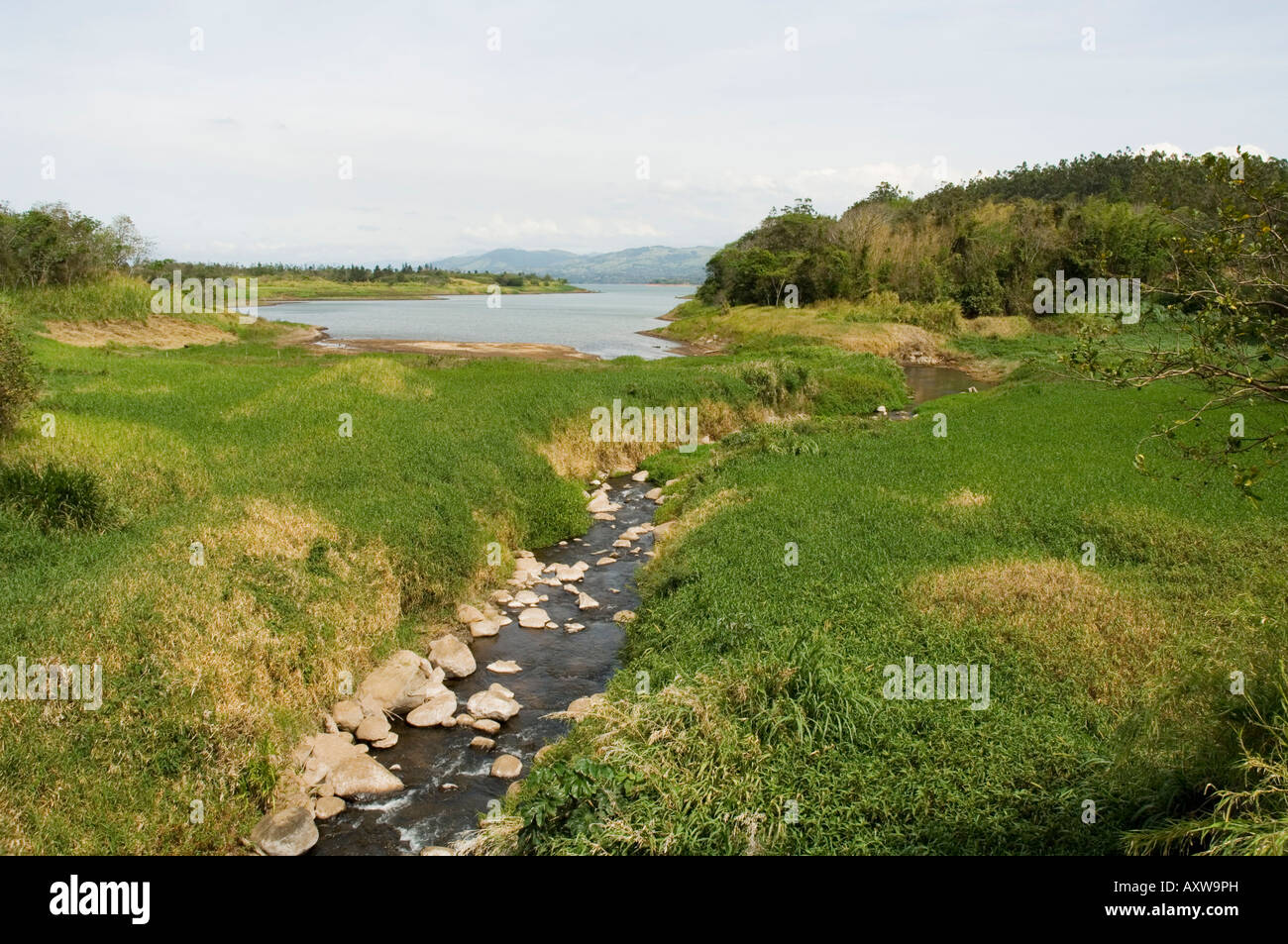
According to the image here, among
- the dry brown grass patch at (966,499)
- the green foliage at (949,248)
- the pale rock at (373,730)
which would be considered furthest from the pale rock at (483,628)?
the green foliage at (949,248)

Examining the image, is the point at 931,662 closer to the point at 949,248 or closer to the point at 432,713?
the point at 432,713

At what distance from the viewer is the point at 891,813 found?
6676 mm

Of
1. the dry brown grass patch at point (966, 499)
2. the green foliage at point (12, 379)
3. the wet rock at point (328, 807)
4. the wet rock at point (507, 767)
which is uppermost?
the green foliage at point (12, 379)

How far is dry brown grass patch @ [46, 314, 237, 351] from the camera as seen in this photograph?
36.9 metres

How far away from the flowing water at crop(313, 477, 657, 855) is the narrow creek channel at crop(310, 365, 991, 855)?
0.04ft

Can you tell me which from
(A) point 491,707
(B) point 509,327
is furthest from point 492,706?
(B) point 509,327

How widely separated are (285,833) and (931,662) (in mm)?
7307

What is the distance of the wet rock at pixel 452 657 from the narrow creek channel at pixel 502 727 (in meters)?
0.14

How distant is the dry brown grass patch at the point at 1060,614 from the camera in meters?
8.87

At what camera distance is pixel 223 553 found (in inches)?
437

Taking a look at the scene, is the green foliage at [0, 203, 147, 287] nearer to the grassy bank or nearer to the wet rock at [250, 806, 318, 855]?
the grassy bank

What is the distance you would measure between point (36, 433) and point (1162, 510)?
20.8 m

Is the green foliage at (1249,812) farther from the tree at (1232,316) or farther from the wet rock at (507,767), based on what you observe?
the wet rock at (507,767)
